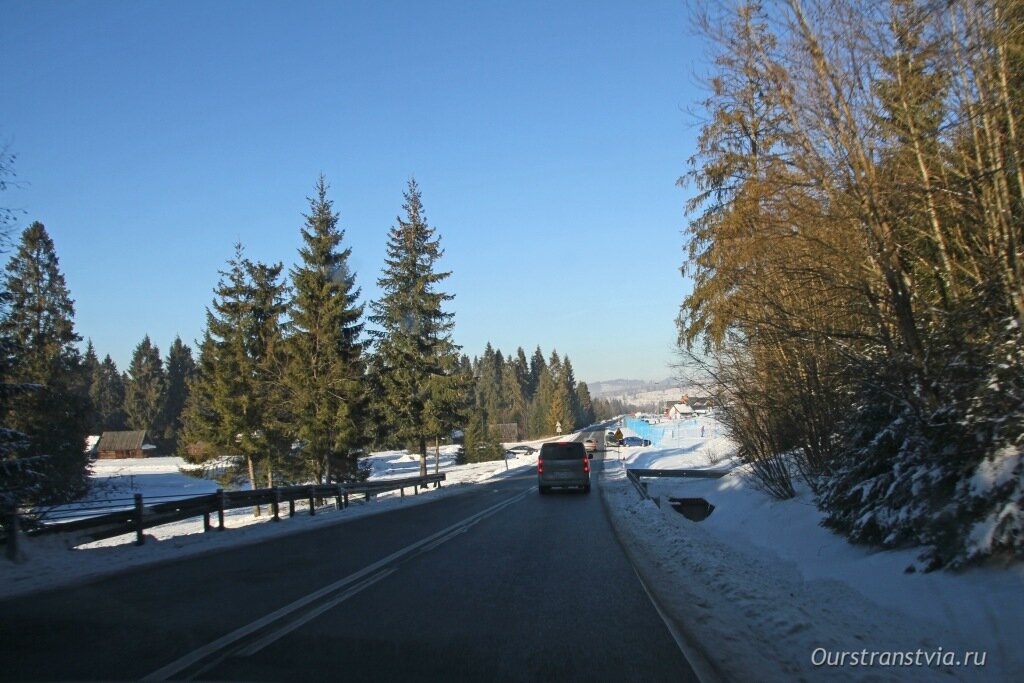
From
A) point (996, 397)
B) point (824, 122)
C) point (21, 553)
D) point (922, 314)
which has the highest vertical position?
point (824, 122)

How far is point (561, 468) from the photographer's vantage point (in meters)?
27.9

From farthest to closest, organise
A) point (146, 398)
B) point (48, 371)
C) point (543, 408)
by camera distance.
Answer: point (543, 408)
point (146, 398)
point (48, 371)

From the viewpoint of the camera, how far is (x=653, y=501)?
21.9m

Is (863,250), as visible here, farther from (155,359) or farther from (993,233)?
(155,359)

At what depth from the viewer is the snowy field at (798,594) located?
565 centimetres

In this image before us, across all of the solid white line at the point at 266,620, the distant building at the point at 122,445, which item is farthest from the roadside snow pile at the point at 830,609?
the distant building at the point at 122,445

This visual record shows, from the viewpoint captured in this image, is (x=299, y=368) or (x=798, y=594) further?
(x=299, y=368)

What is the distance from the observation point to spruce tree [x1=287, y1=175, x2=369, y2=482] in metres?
34.5

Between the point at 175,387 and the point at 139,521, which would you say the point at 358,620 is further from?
the point at 175,387

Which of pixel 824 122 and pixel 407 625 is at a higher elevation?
pixel 824 122

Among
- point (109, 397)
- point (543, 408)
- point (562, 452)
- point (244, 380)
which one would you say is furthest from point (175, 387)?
point (562, 452)

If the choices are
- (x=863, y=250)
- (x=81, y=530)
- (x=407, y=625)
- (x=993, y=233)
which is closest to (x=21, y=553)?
(x=81, y=530)

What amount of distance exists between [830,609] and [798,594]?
803mm

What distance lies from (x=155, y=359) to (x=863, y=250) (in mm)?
116367
